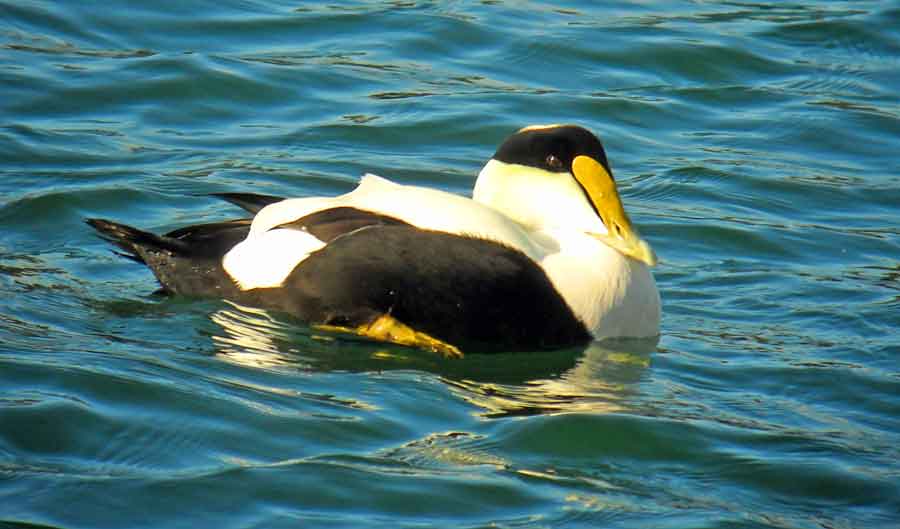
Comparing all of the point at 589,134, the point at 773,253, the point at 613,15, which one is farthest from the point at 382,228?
the point at 613,15

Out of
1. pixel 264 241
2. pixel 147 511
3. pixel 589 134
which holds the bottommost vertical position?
pixel 147 511

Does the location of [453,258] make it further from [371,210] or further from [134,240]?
[134,240]

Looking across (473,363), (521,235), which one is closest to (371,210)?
(521,235)

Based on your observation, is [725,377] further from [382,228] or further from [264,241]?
[264,241]

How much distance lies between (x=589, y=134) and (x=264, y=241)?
1151 millimetres

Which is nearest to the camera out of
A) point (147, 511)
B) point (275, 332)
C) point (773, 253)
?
point (147, 511)

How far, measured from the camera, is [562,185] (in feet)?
19.6

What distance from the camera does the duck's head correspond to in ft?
19.6

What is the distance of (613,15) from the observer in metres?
11.0

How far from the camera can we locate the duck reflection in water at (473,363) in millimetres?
5293

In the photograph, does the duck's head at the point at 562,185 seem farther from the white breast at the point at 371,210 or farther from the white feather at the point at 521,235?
the white breast at the point at 371,210

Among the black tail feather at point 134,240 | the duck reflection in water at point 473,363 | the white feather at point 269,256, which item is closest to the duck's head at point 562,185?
the duck reflection in water at point 473,363

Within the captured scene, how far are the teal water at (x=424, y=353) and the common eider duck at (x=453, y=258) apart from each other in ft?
0.30

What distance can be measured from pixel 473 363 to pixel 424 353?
0.52 feet
